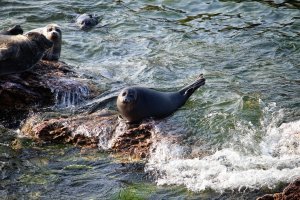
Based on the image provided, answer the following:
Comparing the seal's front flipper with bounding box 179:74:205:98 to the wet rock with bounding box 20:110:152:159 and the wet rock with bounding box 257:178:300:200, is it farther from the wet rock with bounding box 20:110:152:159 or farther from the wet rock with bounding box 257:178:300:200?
the wet rock with bounding box 257:178:300:200

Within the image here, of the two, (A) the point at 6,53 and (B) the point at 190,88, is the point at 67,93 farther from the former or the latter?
(B) the point at 190,88

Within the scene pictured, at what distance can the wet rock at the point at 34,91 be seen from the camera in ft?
27.6

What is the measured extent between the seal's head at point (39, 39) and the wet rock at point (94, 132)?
158cm

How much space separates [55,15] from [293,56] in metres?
5.99

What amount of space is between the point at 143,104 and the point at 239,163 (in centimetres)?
178

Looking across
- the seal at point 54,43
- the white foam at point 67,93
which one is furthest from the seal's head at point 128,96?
the seal at point 54,43

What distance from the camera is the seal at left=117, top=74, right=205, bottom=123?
7.91 m

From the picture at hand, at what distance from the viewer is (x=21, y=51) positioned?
8914mm

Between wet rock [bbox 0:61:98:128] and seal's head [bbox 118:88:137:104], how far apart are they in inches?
44.8

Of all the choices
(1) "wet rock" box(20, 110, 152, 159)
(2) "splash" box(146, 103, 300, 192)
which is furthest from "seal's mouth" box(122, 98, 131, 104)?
(2) "splash" box(146, 103, 300, 192)

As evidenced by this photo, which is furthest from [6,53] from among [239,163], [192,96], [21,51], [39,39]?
[239,163]

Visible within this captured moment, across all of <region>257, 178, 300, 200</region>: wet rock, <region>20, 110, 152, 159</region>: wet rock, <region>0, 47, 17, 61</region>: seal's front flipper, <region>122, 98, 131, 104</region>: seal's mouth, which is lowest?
<region>20, 110, 152, 159</region>: wet rock

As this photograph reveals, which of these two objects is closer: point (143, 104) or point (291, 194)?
point (291, 194)

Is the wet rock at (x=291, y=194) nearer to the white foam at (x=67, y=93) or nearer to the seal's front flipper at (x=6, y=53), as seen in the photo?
the white foam at (x=67, y=93)
